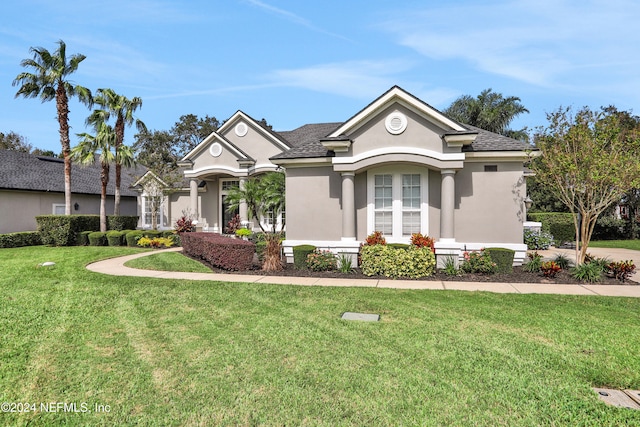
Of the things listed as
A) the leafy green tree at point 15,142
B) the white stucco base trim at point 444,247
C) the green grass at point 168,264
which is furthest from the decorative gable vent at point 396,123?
the leafy green tree at point 15,142

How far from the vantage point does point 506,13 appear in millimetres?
9719

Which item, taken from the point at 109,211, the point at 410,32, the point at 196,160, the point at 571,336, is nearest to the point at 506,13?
the point at 410,32

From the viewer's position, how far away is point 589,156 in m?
9.91

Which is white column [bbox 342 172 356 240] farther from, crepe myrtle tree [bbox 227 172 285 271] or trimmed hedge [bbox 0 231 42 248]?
trimmed hedge [bbox 0 231 42 248]

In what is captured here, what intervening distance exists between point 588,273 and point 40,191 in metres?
27.0

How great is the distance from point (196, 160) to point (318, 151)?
31.7 ft

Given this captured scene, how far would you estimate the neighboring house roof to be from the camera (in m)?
21.3

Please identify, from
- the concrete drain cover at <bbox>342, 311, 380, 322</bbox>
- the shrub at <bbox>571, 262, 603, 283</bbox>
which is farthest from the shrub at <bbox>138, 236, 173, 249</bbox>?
the shrub at <bbox>571, 262, 603, 283</bbox>

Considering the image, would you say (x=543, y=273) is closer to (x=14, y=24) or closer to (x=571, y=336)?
(x=571, y=336)

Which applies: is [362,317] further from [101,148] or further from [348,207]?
[101,148]

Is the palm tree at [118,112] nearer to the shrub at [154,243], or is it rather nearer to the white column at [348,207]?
the shrub at [154,243]

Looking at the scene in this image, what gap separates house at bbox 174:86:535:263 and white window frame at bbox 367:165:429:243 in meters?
0.03

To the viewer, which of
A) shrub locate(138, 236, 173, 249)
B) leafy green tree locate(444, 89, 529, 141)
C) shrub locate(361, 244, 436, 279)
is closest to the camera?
shrub locate(361, 244, 436, 279)

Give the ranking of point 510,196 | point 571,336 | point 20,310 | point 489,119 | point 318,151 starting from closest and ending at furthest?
point 571,336 < point 20,310 < point 510,196 < point 318,151 < point 489,119
